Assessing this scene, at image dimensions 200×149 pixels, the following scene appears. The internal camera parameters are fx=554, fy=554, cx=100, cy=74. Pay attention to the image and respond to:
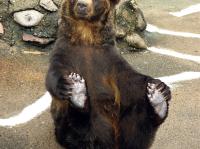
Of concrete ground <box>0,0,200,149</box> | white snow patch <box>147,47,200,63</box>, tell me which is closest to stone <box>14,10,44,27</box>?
concrete ground <box>0,0,200,149</box>

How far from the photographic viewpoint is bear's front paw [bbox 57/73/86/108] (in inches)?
179

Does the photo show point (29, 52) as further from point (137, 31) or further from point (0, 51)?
point (137, 31)

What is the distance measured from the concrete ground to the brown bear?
53 cm

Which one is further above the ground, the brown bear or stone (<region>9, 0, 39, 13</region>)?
the brown bear

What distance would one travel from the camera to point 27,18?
7730mm

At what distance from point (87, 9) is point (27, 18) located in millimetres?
2844

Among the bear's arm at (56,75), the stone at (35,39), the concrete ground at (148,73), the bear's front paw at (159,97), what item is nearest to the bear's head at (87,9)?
the bear's arm at (56,75)

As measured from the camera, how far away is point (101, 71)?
520 centimetres

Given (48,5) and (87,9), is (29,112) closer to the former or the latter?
(87,9)

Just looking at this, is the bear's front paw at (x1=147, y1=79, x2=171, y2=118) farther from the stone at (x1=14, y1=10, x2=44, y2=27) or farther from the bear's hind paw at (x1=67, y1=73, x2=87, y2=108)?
the stone at (x1=14, y1=10, x2=44, y2=27)

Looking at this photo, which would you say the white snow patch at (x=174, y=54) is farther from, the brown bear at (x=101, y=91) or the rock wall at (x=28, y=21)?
the brown bear at (x=101, y=91)

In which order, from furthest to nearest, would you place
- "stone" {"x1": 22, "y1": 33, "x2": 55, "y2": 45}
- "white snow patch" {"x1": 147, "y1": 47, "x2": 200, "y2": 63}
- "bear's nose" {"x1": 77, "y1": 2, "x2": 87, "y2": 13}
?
1. "white snow patch" {"x1": 147, "y1": 47, "x2": 200, "y2": 63}
2. "stone" {"x1": 22, "y1": 33, "x2": 55, "y2": 45}
3. "bear's nose" {"x1": 77, "y1": 2, "x2": 87, "y2": 13}

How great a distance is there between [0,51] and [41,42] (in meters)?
0.58

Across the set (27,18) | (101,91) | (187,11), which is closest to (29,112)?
(101,91)
